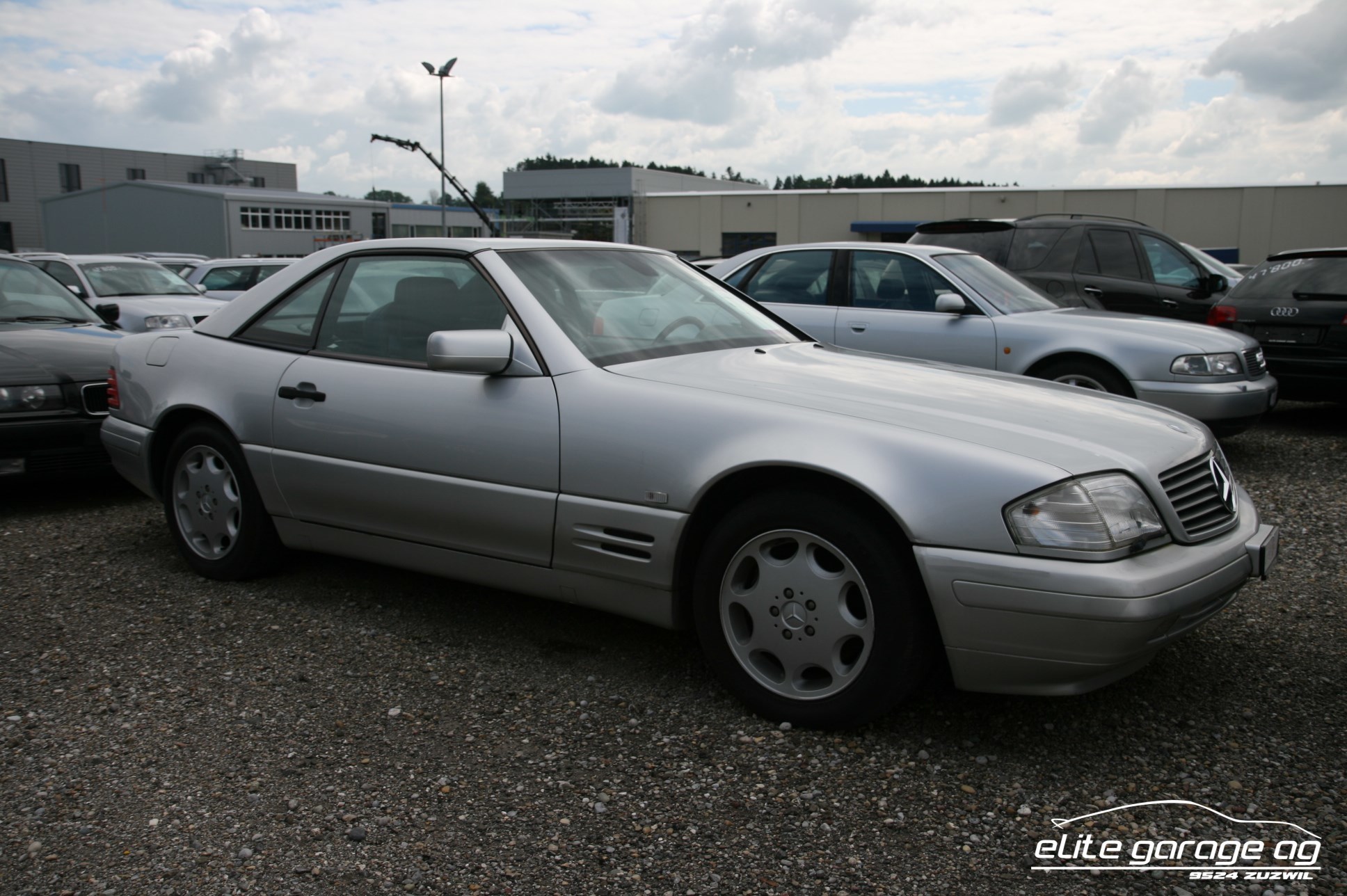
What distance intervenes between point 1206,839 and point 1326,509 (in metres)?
3.93

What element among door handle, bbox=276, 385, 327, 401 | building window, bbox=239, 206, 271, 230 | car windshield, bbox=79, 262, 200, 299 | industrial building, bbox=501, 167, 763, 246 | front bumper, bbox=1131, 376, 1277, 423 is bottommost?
front bumper, bbox=1131, 376, 1277, 423

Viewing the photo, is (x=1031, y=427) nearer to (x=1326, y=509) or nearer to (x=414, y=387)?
(x=414, y=387)

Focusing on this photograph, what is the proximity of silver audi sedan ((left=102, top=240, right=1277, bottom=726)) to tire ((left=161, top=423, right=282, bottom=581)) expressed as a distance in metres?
0.01

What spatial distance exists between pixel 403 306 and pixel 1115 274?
8017 millimetres

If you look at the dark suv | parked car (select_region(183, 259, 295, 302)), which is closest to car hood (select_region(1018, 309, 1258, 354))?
the dark suv

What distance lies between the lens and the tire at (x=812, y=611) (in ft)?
9.11

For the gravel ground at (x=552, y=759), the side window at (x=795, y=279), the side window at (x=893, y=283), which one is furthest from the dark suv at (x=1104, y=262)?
the gravel ground at (x=552, y=759)

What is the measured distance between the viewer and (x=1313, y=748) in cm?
287

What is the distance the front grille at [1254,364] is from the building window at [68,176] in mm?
92086

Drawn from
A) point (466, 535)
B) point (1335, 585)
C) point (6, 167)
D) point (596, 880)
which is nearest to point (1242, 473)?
point (1335, 585)

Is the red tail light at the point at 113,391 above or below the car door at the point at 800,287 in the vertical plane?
below

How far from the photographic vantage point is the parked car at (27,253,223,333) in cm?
1120

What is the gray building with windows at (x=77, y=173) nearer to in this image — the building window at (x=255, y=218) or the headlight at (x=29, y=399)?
the building window at (x=255, y=218)

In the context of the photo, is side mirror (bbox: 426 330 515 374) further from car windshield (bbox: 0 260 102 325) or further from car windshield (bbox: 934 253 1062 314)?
car windshield (bbox: 0 260 102 325)
